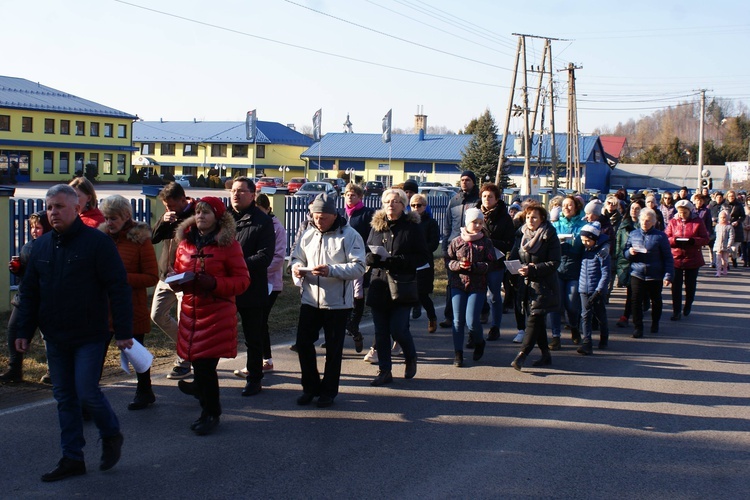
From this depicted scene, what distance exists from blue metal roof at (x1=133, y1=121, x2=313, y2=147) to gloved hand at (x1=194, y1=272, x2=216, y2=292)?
258 feet

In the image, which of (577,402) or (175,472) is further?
(577,402)

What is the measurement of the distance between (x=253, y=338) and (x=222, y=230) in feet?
5.01

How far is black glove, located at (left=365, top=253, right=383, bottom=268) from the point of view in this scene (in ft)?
25.2

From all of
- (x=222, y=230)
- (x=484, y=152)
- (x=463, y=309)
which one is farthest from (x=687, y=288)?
(x=484, y=152)

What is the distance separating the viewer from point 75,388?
17.3 feet

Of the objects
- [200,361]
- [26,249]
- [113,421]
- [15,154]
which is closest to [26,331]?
[113,421]

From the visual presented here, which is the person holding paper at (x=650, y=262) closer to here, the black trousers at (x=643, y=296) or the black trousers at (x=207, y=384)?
the black trousers at (x=643, y=296)

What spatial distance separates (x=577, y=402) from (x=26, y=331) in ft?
16.0

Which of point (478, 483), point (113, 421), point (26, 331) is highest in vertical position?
point (26, 331)

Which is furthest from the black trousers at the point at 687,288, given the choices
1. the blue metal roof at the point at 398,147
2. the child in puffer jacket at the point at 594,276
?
the blue metal roof at the point at 398,147

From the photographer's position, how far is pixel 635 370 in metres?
9.00

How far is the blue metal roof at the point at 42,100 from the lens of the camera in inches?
2391

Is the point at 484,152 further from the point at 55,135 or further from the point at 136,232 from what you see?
the point at 136,232

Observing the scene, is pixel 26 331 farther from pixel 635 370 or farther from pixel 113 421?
pixel 635 370
